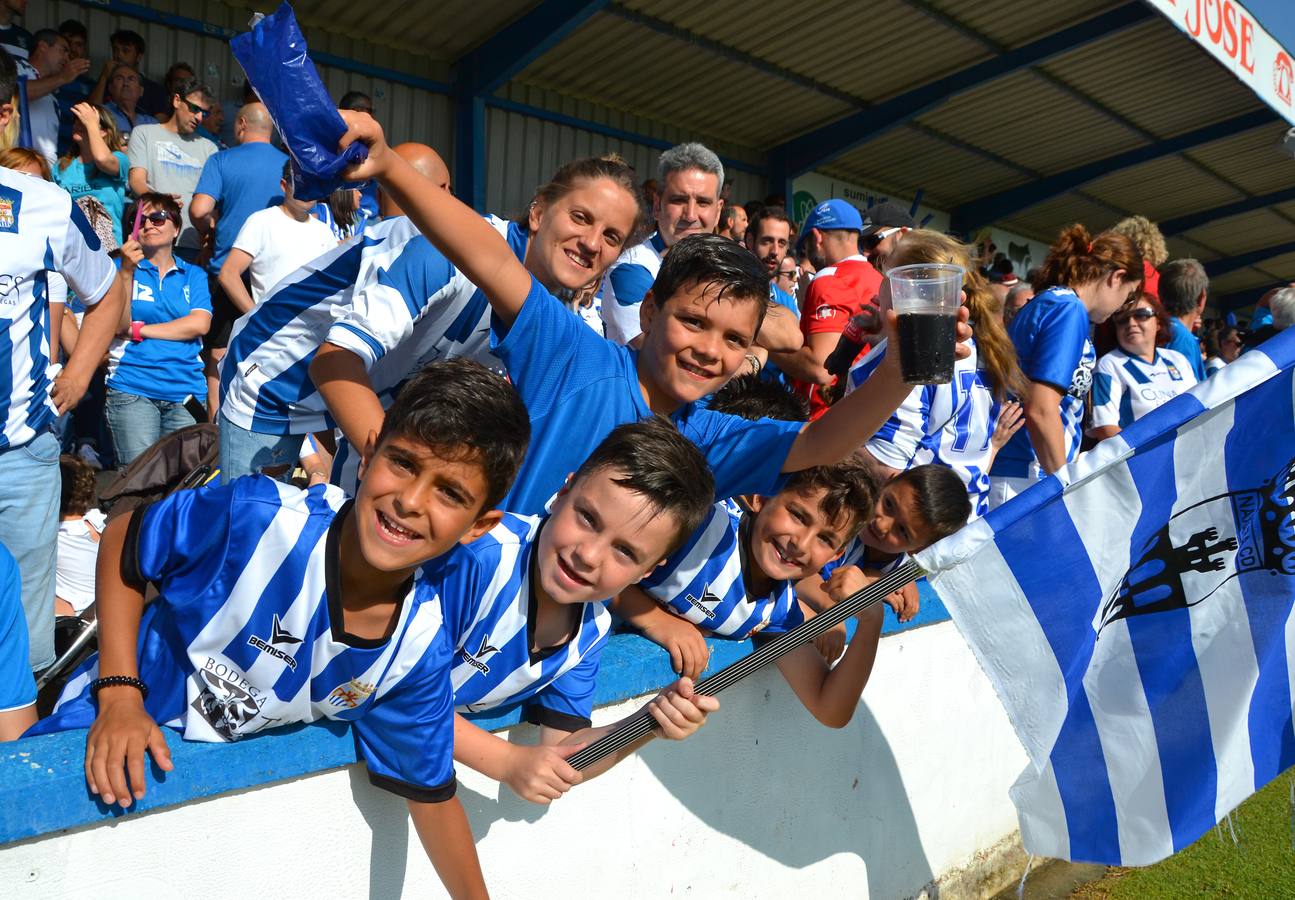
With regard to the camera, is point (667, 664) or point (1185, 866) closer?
point (667, 664)

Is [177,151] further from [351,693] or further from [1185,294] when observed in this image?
[1185,294]

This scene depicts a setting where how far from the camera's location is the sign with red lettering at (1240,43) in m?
10.6

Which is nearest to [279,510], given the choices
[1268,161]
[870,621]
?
[870,621]

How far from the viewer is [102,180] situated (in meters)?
6.18

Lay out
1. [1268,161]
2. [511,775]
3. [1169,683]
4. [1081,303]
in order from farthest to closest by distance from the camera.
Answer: [1268,161] → [1081,303] → [1169,683] → [511,775]

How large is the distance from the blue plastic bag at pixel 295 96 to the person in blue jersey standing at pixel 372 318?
0.67 meters

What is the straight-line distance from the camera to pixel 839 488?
9.41ft

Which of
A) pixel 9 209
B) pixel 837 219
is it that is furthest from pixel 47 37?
pixel 837 219

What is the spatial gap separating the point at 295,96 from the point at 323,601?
35.1 inches

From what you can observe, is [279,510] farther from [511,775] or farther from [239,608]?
[511,775]

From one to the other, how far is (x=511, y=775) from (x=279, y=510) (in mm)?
734

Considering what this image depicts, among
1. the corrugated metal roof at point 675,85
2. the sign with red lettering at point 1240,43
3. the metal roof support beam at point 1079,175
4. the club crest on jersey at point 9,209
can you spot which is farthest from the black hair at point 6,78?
the metal roof support beam at point 1079,175

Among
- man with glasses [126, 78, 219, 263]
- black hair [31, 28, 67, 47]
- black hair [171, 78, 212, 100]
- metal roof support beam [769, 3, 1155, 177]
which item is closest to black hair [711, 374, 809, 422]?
man with glasses [126, 78, 219, 263]

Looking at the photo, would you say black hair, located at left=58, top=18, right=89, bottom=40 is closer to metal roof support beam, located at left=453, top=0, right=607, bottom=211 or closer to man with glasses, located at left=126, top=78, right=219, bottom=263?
man with glasses, located at left=126, top=78, right=219, bottom=263
